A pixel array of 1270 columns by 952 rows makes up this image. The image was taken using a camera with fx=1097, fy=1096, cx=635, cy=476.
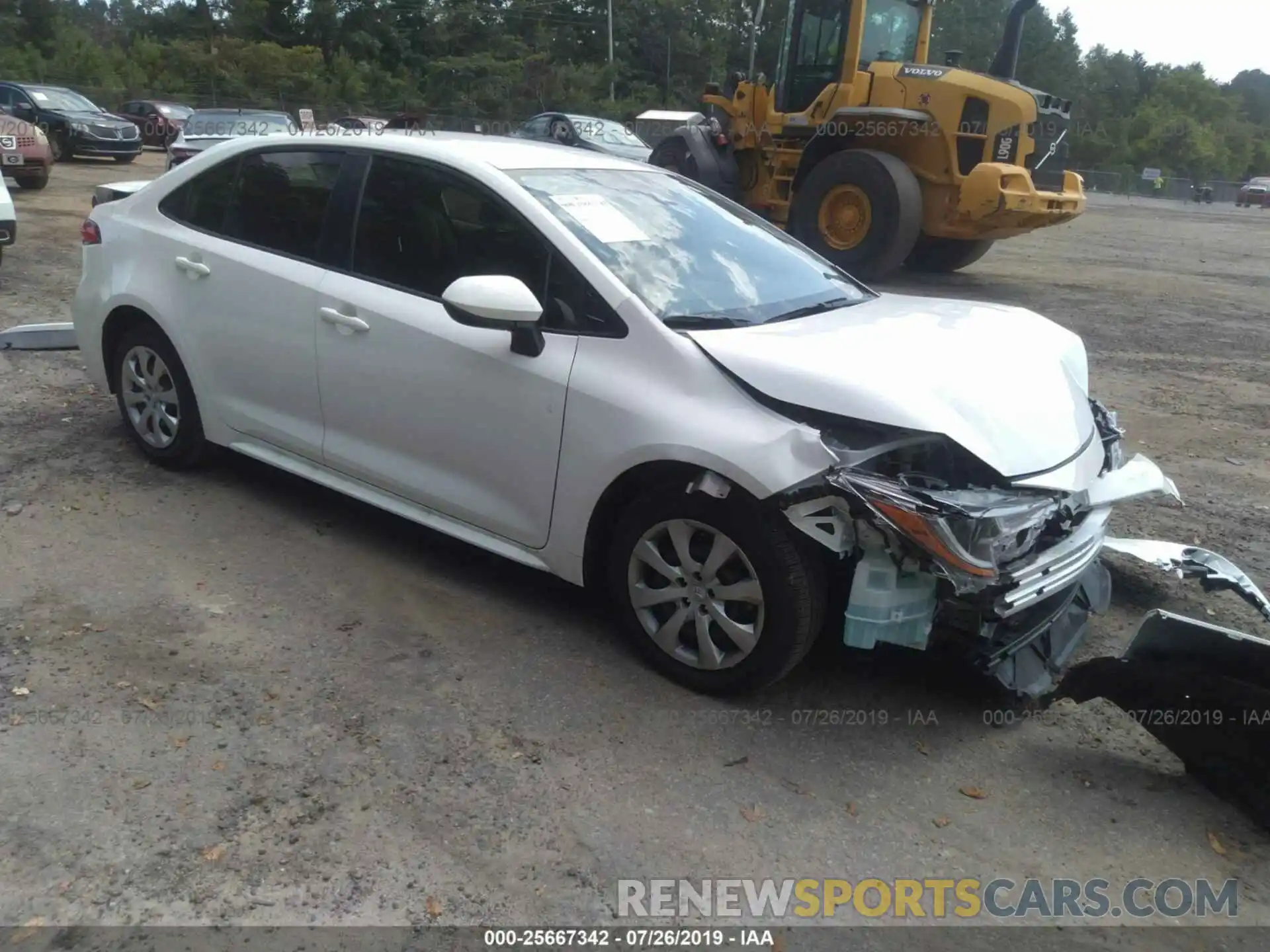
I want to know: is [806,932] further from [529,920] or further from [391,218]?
[391,218]

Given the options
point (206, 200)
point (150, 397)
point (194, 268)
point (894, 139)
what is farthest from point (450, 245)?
point (894, 139)

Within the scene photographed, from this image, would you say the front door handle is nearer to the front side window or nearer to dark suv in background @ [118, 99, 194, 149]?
the front side window

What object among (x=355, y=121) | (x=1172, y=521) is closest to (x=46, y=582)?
(x=1172, y=521)

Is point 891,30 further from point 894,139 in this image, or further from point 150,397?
point 150,397

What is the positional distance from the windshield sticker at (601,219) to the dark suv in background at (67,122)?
23.1 metres

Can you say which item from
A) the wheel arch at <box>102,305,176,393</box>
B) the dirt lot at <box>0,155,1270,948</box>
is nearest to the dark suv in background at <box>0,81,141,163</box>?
the wheel arch at <box>102,305,176,393</box>

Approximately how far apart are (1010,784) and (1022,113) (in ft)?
32.4

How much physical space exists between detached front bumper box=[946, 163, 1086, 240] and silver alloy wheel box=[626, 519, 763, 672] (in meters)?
9.15

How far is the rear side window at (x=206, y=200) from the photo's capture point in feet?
15.8

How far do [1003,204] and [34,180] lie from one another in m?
13.9

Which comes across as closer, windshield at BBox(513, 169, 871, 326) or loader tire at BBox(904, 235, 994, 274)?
windshield at BBox(513, 169, 871, 326)

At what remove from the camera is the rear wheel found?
38.0ft

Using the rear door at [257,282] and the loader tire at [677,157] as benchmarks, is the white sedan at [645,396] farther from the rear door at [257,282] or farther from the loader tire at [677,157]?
the loader tire at [677,157]

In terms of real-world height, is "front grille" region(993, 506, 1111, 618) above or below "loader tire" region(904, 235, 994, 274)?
below
